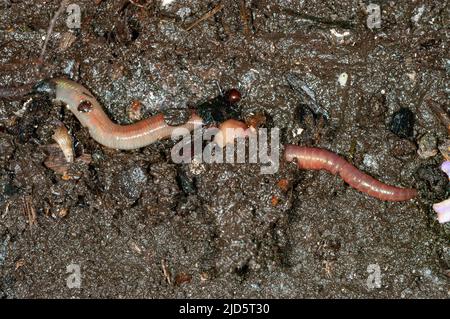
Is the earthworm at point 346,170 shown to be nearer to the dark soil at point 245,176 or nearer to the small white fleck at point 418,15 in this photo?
the dark soil at point 245,176

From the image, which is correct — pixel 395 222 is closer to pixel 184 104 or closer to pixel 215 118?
pixel 215 118

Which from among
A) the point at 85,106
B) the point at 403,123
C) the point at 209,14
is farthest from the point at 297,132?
the point at 85,106

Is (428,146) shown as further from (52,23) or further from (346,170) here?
(52,23)

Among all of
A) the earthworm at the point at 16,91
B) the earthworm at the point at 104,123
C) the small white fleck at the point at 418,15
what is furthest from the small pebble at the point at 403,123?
the earthworm at the point at 16,91

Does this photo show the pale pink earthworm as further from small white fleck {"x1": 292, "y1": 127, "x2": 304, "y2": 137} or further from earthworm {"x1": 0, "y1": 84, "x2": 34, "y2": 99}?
earthworm {"x1": 0, "y1": 84, "x2": 34, "y2": 99}

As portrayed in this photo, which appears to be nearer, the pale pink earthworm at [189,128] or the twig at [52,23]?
the pale pink earthworm at [189,128]

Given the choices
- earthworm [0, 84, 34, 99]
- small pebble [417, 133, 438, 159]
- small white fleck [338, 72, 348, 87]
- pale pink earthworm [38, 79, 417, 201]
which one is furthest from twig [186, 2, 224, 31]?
small pebble [417, 133, 438, 159]

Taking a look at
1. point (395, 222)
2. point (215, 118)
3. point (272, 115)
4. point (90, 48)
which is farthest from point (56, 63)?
point (395, 222)

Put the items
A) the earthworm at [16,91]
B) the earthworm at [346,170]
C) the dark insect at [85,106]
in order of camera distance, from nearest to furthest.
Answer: the earthworm at [346,170] → the dark insect at [85,106] → the earthworm at [16,91]
